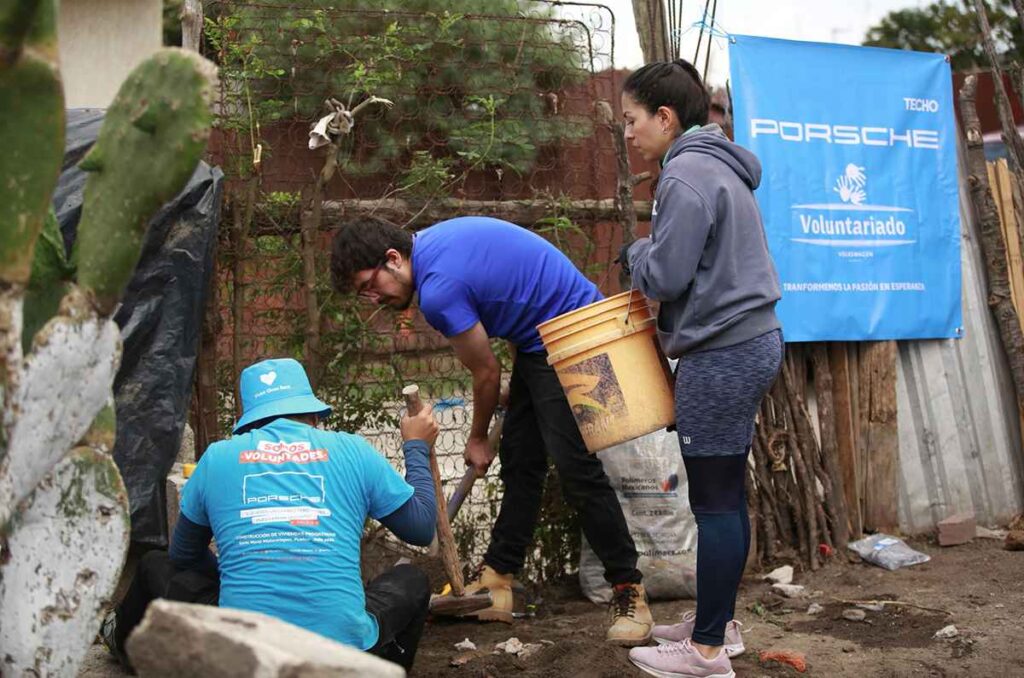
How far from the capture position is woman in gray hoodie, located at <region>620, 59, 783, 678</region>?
11.9 ft

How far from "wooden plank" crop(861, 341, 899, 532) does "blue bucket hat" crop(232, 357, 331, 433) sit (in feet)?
11.4

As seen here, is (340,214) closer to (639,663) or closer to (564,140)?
(564,140)

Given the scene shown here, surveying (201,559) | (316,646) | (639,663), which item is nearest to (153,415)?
(201,559)

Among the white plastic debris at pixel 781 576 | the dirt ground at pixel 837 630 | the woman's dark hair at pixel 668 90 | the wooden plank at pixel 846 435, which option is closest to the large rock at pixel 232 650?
the dirt ground at pixel 837 630

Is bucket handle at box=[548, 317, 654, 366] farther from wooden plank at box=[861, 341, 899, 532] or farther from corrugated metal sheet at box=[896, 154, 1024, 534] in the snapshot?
corrugated metal sheet at box=[896, 154, 1024, 534]

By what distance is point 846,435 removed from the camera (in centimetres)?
585

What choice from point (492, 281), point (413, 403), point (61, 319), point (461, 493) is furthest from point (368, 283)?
point (61, 319)

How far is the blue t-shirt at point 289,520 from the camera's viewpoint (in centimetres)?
311

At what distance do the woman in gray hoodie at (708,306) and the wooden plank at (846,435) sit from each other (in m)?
2.17

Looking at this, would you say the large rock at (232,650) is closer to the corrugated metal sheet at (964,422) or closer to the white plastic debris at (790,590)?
the white plastic debris at (790,590)

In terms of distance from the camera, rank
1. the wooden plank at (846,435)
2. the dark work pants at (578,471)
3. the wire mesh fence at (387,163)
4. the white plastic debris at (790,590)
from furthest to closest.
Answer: the wooden plank at (846,435) < the white plastic debris at (790,590) < the wire mesh fence at (387,163) < the dark work pants at (578,471)

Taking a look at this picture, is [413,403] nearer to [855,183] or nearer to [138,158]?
Answer: [138,158]

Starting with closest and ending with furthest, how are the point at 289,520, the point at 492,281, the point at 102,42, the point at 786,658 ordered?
the point at 289,520 → the point at 786,658 → the point at 492,281 → the point at 102,42

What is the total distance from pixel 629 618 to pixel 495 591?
63 cm
